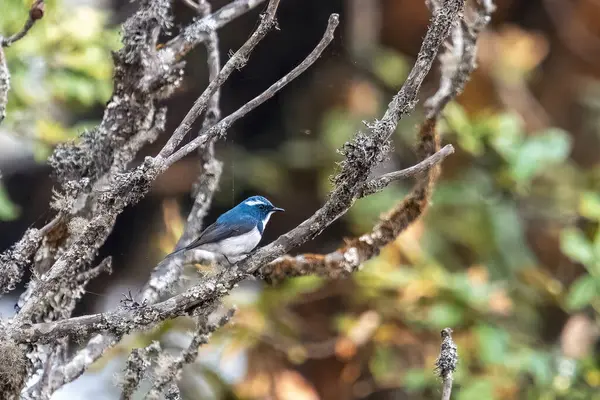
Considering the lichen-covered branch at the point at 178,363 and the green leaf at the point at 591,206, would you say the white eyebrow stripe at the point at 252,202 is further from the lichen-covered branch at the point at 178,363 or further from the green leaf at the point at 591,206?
the green leaf at the point at 591,206

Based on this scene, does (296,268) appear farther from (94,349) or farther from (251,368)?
(251,368)

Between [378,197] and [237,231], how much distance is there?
1899mm

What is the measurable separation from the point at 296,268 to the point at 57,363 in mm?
527

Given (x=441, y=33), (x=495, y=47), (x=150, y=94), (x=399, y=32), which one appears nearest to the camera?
(x=441, y=33)

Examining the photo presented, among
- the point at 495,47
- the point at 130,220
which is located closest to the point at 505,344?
the point at 130,220

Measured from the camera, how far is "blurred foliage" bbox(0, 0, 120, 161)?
8.35ft

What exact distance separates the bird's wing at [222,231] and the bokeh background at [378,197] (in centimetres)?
32

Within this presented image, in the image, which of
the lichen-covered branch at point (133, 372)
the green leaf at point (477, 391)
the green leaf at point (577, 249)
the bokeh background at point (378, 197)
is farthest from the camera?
the green leaf at point (477, 391)

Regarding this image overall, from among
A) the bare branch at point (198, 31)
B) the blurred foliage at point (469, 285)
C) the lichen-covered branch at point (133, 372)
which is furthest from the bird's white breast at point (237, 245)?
the blurred foliage at point (469, 285)

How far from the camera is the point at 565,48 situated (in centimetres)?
485

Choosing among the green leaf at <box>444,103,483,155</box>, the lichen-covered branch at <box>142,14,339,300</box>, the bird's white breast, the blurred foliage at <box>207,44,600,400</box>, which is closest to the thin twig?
the lichen-covered branch at <box>142,14,339,300</box>

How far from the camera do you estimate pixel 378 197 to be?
11.2ft

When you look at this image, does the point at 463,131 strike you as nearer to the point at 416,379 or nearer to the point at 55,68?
the point at 416,379

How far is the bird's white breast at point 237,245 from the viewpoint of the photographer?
1.49 metres
